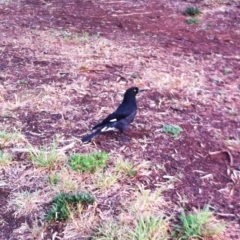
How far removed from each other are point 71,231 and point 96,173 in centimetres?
70

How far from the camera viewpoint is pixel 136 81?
6.06m

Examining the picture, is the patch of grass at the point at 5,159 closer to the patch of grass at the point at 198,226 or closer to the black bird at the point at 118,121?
the black bird at the point at 118,121

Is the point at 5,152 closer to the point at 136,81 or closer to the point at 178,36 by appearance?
the point at 136,81

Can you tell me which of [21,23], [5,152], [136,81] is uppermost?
[5,152]

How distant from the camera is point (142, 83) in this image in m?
5.99

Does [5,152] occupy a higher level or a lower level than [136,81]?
higher

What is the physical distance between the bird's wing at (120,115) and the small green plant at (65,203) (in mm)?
1056

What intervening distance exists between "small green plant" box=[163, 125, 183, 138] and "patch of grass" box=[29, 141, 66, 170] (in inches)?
42.5

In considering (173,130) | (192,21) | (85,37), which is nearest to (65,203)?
(173,130)

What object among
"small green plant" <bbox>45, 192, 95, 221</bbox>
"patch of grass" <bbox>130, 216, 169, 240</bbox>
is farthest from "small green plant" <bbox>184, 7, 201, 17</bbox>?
"patch of grass" <bbox>130, 216, 169, 240</bbox>

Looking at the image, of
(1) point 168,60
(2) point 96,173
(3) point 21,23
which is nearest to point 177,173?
(2) point 96,173

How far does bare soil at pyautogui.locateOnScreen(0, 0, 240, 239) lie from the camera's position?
4.09 metres

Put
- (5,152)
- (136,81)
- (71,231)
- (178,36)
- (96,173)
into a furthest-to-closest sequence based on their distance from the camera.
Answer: (178,36)
(136,81)
(5,152)
(96,173)
(71,231)

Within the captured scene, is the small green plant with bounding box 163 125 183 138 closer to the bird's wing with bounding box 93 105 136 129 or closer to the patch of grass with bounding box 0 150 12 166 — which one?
the bird's wing with bounding box 93 105 136 129
